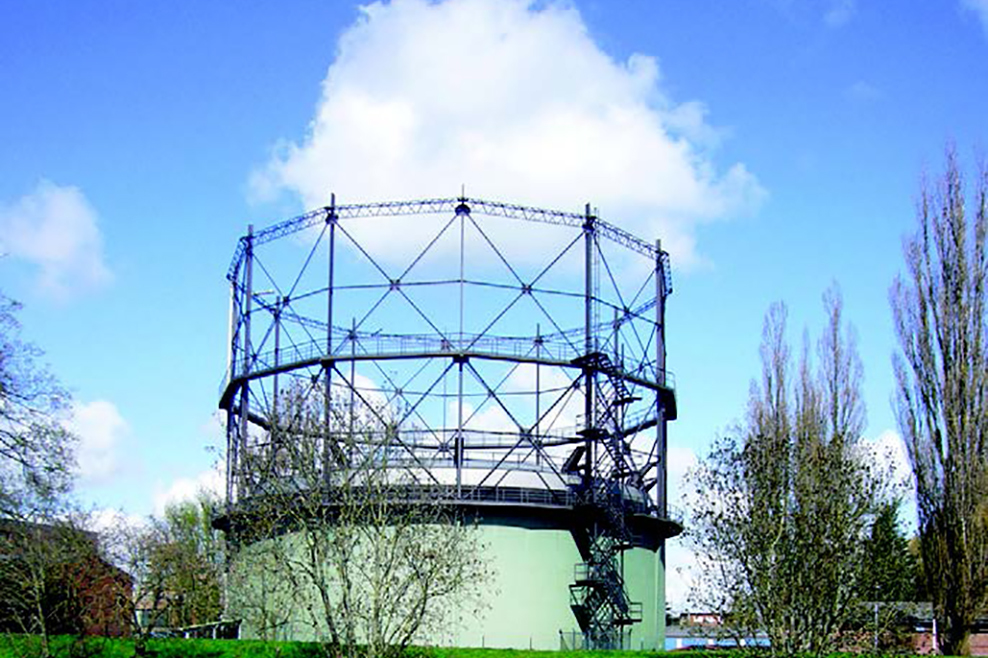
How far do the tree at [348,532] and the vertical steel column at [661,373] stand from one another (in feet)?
27.7

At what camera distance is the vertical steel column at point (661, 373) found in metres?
37.4

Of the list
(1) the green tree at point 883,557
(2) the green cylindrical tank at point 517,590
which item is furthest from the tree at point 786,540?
(2) the green cylindrical tank at point 517,590

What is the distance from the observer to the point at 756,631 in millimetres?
19797

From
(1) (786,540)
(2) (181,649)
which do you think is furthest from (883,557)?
(2) (181,649)

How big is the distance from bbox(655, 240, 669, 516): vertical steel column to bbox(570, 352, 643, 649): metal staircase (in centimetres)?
264

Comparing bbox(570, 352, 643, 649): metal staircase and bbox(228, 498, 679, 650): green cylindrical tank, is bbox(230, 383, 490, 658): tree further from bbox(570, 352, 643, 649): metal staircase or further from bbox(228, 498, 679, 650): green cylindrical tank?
bbox(570, 352, 643, 649): metal staircase

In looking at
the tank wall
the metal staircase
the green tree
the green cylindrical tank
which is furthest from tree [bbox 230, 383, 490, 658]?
the green tree

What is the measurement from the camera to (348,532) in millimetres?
24703

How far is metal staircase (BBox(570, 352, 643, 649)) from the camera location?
33.2 metres

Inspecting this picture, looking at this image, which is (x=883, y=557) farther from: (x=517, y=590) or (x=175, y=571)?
(x=175, y=571)

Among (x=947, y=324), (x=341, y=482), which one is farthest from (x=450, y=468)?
(x=947, y=324)

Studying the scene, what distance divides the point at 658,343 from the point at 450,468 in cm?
884

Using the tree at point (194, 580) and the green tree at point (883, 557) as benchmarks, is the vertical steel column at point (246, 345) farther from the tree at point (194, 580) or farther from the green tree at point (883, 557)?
the green tree at point (883, 557)

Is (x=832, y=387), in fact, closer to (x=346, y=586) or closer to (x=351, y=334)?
(x=351, y=334)
